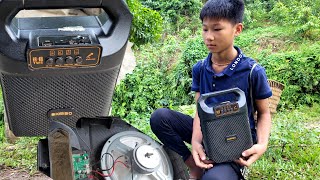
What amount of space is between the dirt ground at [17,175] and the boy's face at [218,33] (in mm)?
1274

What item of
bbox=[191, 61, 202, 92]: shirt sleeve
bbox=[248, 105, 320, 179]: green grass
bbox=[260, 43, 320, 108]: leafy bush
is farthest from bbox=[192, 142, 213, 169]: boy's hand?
bbox=[260, 43, 320, 108]: leafy bush

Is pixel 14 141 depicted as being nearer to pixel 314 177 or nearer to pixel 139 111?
pixel 314 177

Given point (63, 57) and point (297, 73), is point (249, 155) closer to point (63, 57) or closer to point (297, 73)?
point (63, 57)

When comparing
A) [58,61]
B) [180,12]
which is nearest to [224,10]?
[58,61]

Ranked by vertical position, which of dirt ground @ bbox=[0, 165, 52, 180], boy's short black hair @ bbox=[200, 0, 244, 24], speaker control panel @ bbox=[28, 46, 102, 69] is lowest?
dirt ground @ bbox=[0, 165, 52, 180]

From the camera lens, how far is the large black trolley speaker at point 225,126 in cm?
152

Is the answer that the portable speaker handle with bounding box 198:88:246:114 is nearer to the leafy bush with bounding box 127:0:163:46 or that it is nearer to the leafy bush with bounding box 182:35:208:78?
the leafy bush with bounding box 127:0:163:46

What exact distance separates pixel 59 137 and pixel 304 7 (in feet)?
28.8

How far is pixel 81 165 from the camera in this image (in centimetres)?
154

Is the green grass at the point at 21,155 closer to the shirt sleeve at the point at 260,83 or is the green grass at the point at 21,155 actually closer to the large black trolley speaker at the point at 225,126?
the large black trolley speaker at the point at 225,126

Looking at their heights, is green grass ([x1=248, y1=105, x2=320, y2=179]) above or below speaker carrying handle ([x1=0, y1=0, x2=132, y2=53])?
below

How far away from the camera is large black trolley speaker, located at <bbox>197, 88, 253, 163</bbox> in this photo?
152 cm

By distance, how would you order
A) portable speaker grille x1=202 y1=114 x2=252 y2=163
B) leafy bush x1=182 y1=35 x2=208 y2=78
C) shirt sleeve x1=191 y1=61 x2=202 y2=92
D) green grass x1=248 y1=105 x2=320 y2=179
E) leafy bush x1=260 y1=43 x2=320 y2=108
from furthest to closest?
1. leafy bush x1=182 y1=35 x2=208 y2=78
2. leafy bush x1=260 y1=43 x2=320 y2=108
3. green grass x1=248 y1=105 x2=320 y2=179
4. shirt sleeve x1=191 y1=61 x2=202 y2=92
5. portable speaker grille x1=202 y1=114 x2=252 y2=163

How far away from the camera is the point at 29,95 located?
5.18 ft
